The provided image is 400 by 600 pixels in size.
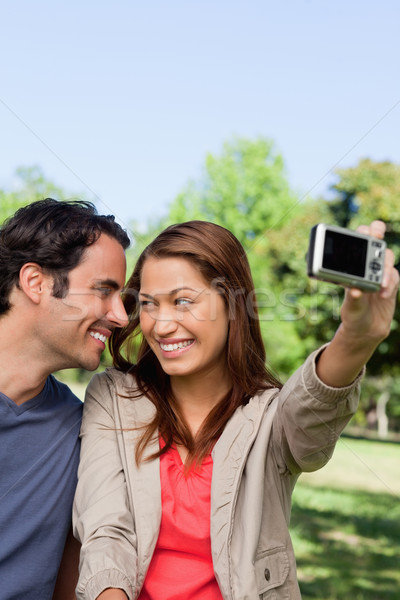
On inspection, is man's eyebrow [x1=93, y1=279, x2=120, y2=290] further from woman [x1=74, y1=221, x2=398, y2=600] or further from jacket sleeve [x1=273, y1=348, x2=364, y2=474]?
jacket sleeve [x1=273, y1=348, x2=364, y2=474]

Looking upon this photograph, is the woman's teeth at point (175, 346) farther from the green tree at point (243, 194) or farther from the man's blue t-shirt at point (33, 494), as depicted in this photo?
the green tree at point (243, 194)

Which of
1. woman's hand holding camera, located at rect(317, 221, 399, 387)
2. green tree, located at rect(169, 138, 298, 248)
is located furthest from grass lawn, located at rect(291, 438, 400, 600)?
green tree, located at rect(169, 138, 298, 248)

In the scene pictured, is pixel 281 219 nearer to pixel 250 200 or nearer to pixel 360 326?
pixel 250 200

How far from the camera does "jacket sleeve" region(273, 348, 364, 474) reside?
6.48 feet

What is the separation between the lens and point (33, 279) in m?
2.81

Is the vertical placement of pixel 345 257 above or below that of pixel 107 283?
above

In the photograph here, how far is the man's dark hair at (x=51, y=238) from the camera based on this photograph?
2799 mm

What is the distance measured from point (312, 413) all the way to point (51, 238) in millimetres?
1377

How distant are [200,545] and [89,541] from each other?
1.23 ft

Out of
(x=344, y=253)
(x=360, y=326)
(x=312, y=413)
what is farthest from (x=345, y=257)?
(x=312, y=413)

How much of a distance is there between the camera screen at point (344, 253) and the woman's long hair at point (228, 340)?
0.92 m

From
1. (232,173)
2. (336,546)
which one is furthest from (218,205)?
(336,546)

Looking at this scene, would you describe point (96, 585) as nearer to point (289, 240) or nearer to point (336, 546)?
point (336, 546)

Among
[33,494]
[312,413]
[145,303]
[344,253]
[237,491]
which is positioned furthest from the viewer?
[145,303]
